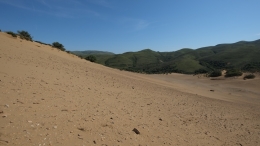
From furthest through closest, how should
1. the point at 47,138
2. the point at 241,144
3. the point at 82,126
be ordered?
1. the point at 241,144
2. the point at 82,126
3. the point at 47,138

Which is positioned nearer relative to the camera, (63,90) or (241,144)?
(241,144)

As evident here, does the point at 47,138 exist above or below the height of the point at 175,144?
above

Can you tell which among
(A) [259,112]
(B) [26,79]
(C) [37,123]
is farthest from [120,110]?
(A) [259,112]

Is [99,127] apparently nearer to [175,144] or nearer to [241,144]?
[175,144]

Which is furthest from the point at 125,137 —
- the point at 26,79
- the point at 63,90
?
the point at 26,79

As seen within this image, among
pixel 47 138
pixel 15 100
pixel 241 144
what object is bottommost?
pixel 241 144

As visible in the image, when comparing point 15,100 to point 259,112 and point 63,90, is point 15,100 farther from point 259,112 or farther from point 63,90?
point 259,112

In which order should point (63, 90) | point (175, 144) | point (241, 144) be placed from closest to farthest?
1. point (175, 144)
2. point (241, 144)
3. point (63, 90)

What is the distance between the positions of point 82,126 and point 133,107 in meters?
3.83

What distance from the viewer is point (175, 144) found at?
6324mm

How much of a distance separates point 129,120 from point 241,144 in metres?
4.30

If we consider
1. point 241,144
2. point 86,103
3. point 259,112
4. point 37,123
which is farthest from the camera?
point 259,112

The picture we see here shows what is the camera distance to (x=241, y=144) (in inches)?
284

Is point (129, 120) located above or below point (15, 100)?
below
